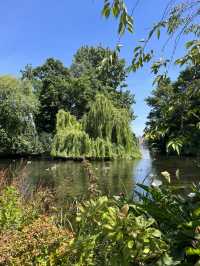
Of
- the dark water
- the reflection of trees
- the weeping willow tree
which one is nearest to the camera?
the dark water

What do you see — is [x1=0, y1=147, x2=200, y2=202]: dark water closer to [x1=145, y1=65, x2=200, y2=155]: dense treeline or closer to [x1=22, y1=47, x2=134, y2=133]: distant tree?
[x1=145, y1=65, x2=200, y2=155]: dense treeline

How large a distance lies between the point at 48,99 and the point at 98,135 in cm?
1222

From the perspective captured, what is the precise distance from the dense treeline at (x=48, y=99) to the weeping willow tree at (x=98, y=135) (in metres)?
0.33

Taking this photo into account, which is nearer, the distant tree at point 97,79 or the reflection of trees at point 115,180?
the reflection of trees at point 115,180

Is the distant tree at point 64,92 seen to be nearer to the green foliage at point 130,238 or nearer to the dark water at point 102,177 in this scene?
the dark water at point 102,177

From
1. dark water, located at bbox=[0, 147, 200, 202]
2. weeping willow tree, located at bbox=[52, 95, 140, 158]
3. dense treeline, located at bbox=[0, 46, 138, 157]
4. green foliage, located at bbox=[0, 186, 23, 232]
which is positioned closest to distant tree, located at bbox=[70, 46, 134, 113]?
dense treeline, located at bbox=[0, 46, 138, 157]

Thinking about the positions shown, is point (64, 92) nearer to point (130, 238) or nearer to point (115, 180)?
point (115, 180)

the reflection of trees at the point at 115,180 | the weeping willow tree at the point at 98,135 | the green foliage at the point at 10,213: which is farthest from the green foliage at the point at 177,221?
the weeping willow tree at the point at 98,135

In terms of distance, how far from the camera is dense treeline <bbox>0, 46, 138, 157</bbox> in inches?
1272

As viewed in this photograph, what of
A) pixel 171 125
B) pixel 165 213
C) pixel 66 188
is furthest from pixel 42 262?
pixel 66 188

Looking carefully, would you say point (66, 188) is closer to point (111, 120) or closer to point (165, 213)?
point (165, 213)

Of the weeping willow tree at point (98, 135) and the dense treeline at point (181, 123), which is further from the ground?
the weeping willow tree at point (98, 135)

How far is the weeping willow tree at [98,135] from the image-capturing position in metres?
26.6

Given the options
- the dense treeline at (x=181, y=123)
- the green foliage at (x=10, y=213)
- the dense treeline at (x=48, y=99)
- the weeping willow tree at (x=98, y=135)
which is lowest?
the green foliage at (x=10, y=213)
